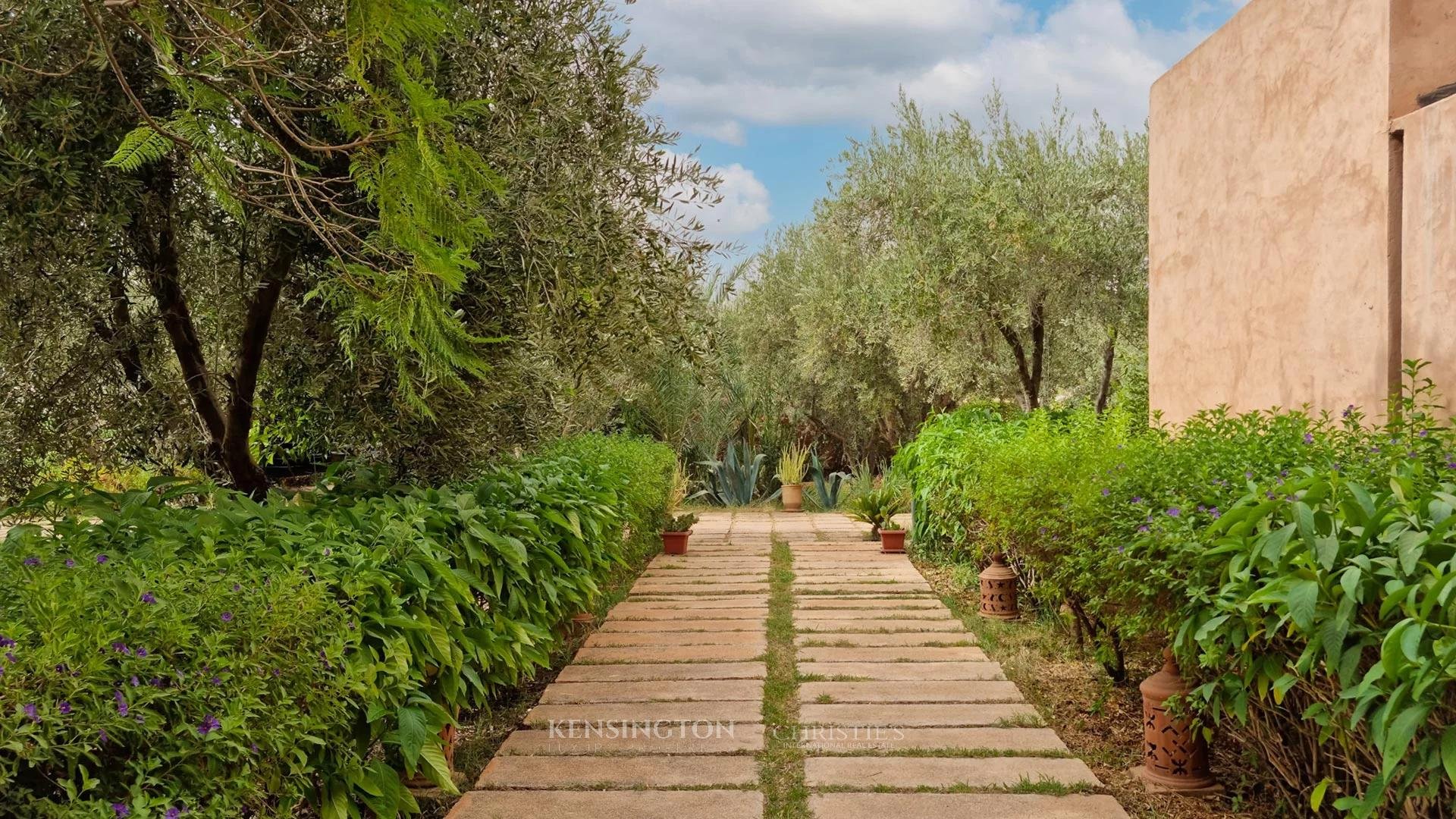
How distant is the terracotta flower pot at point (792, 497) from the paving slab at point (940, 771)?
30.4 ft

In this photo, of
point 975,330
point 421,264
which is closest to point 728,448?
point 975,330

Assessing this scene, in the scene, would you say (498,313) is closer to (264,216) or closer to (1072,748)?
(264,216)

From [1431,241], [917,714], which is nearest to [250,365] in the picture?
[917,714]

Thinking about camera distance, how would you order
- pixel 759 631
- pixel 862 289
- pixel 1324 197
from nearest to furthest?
pixel 1324 197 < pixel 759 631 < pixel 862 289

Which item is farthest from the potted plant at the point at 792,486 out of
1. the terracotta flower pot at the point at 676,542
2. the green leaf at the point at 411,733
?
the green leaf at the point at 411,733

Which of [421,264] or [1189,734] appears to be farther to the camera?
[1189,734]

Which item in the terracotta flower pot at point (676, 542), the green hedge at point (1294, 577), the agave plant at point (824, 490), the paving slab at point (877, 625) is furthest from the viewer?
the agave plant at point (824, 490)

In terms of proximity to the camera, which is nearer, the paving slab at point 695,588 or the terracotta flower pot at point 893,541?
the paving slab at point 695,588

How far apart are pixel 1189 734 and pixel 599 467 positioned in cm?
345

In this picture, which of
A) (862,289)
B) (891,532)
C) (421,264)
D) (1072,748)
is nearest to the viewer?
(421,264)

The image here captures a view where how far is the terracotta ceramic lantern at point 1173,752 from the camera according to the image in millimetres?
3102

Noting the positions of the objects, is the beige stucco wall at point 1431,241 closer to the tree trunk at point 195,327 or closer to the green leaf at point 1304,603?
the green leaf at point 1304,603

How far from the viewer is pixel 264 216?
12.4ft

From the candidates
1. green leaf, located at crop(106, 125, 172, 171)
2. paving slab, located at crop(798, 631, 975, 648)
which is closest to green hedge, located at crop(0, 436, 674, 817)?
green leaf, located at crop(106, 125, 172, 171)
